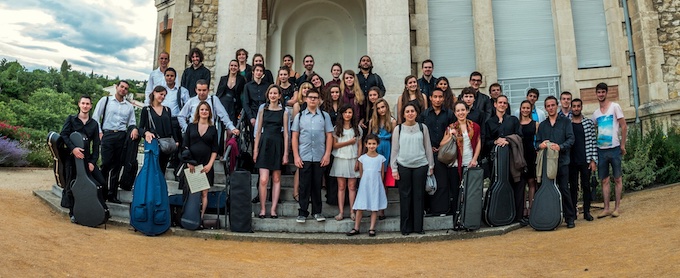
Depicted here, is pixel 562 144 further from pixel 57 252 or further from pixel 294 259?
pixel 57 252

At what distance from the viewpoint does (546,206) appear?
568 cm

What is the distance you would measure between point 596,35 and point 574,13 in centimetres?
74

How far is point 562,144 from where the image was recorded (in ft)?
18.9

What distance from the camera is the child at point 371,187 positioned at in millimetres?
5520

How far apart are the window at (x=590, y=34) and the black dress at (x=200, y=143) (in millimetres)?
8895

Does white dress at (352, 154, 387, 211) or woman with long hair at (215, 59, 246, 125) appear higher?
woman with long hair at (215, 59, 246, 125)

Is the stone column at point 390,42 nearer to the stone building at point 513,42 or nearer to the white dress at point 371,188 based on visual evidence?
the stone building at point 513,42

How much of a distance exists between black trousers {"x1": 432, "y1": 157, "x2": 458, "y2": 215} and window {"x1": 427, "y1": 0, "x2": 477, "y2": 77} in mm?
5299

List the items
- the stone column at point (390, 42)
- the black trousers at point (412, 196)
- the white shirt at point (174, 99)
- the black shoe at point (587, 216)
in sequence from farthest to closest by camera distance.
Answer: the stone column at point (390, 42)
the white shirt at point (174, 99)
the black shoe at point (587, 216)
the black trousers at point (412, 196)

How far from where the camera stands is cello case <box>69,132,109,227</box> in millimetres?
5484

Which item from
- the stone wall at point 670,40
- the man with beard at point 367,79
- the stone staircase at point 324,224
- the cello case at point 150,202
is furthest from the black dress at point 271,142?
the stone wall at point 670,40

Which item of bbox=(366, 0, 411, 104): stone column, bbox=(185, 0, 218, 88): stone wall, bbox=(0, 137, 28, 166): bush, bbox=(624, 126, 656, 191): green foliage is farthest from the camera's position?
bbox=(0, 137, 28, 166): bush

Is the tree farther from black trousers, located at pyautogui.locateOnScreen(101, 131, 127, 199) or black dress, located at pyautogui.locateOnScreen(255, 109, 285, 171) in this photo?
black dress, located at pyautogui.locateOnScreen(255, 109, 285, 171)

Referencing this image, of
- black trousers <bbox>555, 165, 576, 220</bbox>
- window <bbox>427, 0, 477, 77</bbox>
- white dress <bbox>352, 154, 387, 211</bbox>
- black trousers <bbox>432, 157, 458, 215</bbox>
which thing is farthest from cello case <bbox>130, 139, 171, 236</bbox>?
window <bbox>427, 0, 477, 77</bbox>
